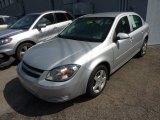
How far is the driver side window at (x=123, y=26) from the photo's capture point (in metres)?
3.96

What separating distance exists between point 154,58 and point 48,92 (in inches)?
160

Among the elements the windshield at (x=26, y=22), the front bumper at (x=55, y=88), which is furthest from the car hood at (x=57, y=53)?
the windshield at (x=26, y=22)

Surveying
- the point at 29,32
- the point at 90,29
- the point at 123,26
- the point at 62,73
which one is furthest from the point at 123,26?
the point at 29,32

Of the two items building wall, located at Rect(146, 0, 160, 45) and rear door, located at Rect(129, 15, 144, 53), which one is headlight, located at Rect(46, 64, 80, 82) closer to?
rear door, located at Rect(129, 15, 144, 53)

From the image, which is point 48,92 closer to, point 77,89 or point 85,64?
point 77,89

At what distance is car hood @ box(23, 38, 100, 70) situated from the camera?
2.95 m

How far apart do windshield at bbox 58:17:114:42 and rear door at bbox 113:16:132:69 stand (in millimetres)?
290

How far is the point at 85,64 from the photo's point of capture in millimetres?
2979

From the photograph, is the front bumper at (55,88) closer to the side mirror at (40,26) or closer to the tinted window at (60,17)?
the side mirror at (40,26)

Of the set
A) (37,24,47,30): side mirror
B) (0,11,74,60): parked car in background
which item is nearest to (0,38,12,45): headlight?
(0,11,74,60): parked car in background

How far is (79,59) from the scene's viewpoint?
296 cm

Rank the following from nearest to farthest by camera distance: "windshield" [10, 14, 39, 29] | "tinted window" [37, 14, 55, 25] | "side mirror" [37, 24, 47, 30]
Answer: "side mirror" [37, 24, 47, 30]
"windshield" [10, 14, 39, 29]
"tinted window" [37, 14, 55, 25]

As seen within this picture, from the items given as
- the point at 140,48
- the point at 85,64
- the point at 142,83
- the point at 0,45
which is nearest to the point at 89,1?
the point at 140,48

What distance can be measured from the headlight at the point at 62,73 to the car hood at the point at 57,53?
0.08 metres
